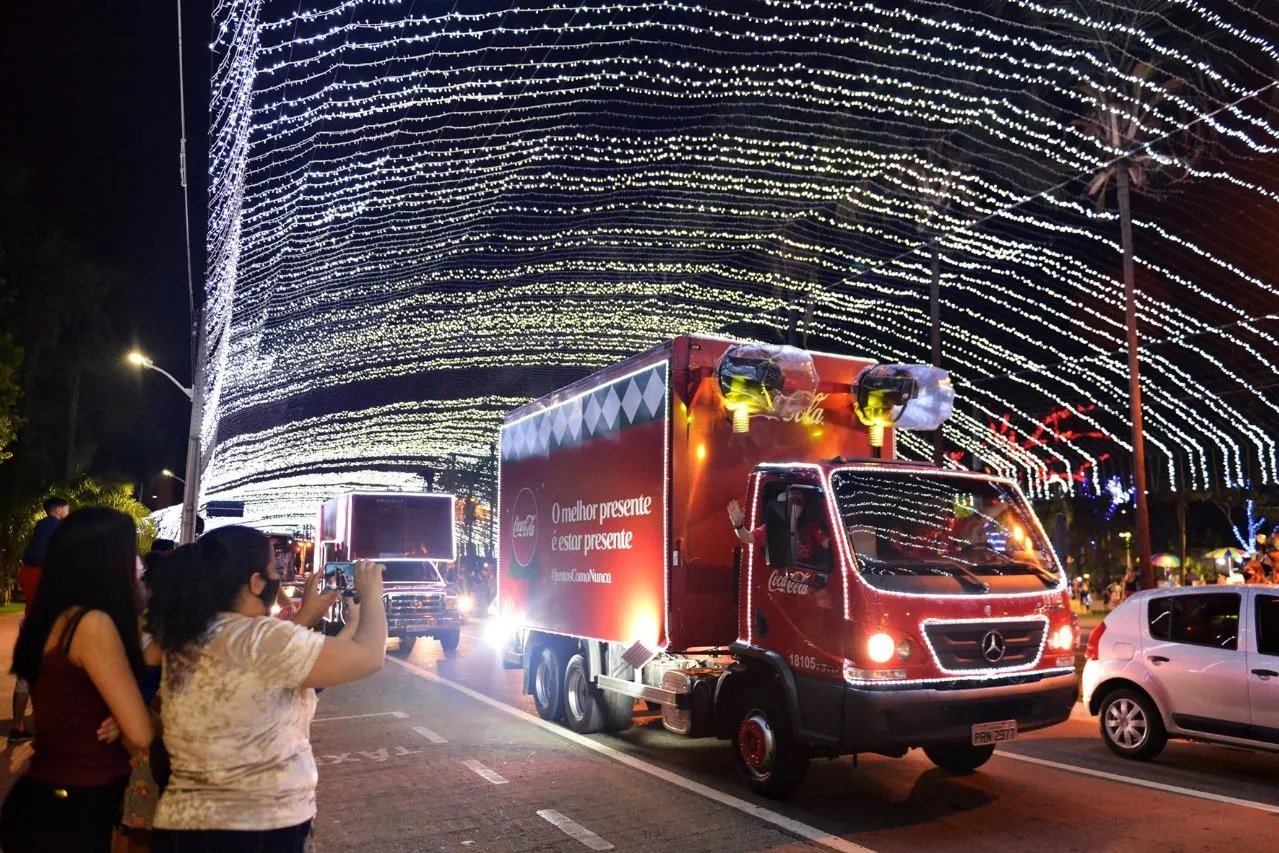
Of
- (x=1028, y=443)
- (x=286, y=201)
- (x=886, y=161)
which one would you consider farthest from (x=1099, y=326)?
(x=286, y=201)

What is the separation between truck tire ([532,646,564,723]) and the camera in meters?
10.7

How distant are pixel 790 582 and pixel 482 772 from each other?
3.26 m

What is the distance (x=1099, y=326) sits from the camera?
30.5 metres

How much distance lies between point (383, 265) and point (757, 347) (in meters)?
12.2

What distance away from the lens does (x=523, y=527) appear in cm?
1177

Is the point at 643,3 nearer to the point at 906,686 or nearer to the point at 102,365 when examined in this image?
the point at 906,686

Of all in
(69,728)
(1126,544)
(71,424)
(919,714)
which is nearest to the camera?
(69,728)

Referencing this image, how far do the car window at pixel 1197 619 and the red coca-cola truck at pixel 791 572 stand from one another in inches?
72.2

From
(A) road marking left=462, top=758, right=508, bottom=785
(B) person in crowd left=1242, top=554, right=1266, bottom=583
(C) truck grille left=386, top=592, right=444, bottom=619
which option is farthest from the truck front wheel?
(B) person in crowd left=1242, top=554, right=1266, bottom=583

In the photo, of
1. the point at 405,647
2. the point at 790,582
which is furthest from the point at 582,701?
the point at 405,647

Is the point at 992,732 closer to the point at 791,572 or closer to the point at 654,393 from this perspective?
the point at 791,572

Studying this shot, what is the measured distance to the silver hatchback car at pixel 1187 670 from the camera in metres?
7.86

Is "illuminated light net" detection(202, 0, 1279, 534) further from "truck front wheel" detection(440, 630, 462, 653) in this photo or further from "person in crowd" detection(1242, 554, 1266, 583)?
"truck front wheel" detection(440, 630, 462, 653)

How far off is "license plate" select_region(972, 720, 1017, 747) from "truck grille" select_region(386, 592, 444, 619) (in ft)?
43.8
